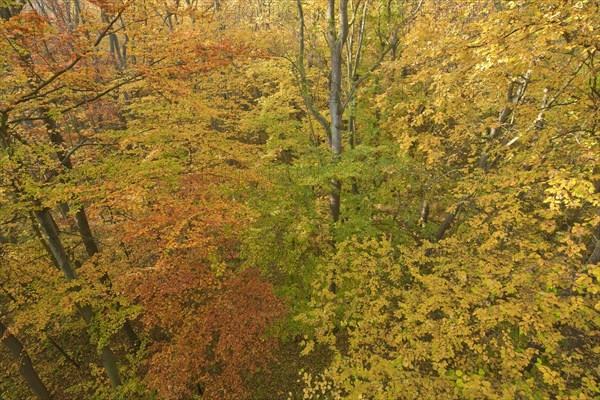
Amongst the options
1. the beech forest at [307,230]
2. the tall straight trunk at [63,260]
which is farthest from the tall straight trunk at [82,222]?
the tall straight trunk at [63,260]

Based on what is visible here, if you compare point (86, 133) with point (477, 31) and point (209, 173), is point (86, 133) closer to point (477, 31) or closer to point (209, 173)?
point (209, 173)

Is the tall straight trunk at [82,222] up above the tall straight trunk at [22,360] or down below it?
above

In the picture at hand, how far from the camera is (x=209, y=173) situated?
9.11 meters

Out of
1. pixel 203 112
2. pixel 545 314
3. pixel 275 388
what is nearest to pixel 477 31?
pixel 545 314

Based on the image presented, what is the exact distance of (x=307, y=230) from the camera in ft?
28.9

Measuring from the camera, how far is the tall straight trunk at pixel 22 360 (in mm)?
9078

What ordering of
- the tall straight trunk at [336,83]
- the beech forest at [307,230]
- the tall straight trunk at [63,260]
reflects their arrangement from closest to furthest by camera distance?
the beech forest at [307,230] → the tall straight trunk at [63,260] → the tall straight trunk at [336,83]

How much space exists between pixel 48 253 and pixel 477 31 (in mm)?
15570

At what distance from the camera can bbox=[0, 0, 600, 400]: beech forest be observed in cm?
614

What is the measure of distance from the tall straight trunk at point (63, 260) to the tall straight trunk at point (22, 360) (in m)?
2.32

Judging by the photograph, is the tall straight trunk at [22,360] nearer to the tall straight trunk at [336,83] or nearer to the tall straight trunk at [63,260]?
the tall straight trunk at [63,260]

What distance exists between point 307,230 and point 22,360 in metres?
9.96

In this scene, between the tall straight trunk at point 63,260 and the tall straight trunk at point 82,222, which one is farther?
the tall straight trunk at point 82,222

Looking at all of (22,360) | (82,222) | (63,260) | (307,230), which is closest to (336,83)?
(307,230)
